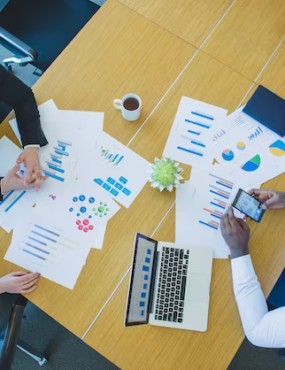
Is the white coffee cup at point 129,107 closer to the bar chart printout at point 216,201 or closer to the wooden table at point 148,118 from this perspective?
the wooden table at point 148,118

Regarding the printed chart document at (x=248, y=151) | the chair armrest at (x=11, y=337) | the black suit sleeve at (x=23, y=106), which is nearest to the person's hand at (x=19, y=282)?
the chair armrest at (x=11, y=337)

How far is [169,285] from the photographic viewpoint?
1.08 meters

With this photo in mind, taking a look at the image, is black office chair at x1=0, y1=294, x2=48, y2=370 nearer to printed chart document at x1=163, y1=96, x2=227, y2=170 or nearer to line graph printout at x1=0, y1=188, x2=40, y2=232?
line graph printout at x1=0, y1=188, x2=40, y2=232

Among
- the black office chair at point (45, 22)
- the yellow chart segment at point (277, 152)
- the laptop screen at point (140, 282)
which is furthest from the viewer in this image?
the black office chair at point (45, 22)

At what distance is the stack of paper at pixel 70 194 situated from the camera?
44.3 inches

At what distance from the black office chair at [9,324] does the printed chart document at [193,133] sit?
0.83 metres

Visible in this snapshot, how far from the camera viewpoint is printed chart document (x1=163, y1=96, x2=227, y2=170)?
1.22 metres

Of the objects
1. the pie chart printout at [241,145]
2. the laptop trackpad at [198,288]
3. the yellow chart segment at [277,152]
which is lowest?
the laptop trackpad at [198,288]

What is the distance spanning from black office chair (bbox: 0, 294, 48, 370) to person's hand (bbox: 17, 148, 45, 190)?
473 millimetres

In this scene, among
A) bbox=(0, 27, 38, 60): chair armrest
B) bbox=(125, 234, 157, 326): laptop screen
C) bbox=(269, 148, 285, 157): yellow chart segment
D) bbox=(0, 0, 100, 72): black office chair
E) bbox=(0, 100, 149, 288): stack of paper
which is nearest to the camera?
bbox=(125, 234, 157, 326): laptop screen

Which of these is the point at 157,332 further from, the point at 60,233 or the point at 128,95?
the point at 128,95

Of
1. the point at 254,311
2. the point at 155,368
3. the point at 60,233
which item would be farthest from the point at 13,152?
the point at 254,311

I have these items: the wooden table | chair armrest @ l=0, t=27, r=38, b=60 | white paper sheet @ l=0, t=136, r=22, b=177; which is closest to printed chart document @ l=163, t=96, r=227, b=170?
the wooden table

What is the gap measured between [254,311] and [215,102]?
0.82 m
